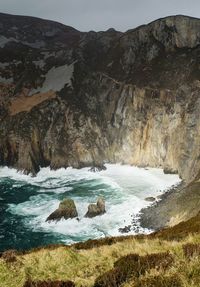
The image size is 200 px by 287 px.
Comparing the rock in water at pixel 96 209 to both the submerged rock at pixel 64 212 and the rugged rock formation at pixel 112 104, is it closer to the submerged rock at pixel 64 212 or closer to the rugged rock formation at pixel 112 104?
the submerged rock at pixel 64 212

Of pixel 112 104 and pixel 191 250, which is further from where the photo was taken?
pixel 112 104

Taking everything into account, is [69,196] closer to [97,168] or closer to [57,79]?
[97,168]

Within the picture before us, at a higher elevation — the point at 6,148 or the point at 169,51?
the point at 169,51

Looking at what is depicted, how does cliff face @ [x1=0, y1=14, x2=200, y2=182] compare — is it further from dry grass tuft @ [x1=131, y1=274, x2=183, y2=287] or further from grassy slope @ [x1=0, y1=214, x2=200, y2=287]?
dry grass tuft @ [x1=131, y1=274, x2=183, y2=287]

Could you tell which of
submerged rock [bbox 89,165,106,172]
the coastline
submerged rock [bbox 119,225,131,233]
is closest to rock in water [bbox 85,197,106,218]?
the coastline

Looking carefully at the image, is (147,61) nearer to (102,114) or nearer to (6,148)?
(102,114)

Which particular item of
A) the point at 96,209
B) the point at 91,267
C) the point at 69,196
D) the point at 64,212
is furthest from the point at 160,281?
the point at 69,196

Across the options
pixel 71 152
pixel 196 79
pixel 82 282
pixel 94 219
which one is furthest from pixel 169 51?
pixel 82 282
